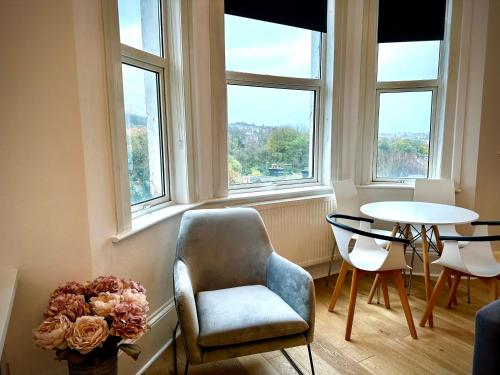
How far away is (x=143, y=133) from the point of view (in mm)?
2166

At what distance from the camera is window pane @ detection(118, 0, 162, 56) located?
1944 millimetres

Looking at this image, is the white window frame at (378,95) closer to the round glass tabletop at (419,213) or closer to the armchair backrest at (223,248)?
the round glass tabletop at (419,213)

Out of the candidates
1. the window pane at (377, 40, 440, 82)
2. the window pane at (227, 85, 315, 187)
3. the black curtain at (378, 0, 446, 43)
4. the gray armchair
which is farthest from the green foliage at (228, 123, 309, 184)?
the black curtain at (378, 0, 446, 43)

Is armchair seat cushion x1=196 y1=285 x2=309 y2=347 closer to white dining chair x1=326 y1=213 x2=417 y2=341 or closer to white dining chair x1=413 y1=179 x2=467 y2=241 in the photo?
white dining chair x1=326 y1=213 x2=417 y2=341

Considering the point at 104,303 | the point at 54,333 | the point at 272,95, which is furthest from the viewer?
the point at 272,95

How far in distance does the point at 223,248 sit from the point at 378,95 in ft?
7.58

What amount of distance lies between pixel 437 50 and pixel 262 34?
1720 mm

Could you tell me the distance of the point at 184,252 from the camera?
2.00 meters

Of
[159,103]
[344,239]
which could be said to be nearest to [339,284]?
[344,239]

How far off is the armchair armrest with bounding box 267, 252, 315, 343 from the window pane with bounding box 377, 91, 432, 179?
6.58 feet

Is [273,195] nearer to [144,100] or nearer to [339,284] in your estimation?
[339,284]

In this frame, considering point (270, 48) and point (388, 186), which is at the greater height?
→ point (270, 48)

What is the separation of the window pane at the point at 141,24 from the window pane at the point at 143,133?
0.51 feet

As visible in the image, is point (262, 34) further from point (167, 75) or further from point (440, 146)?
point (440, 146)
